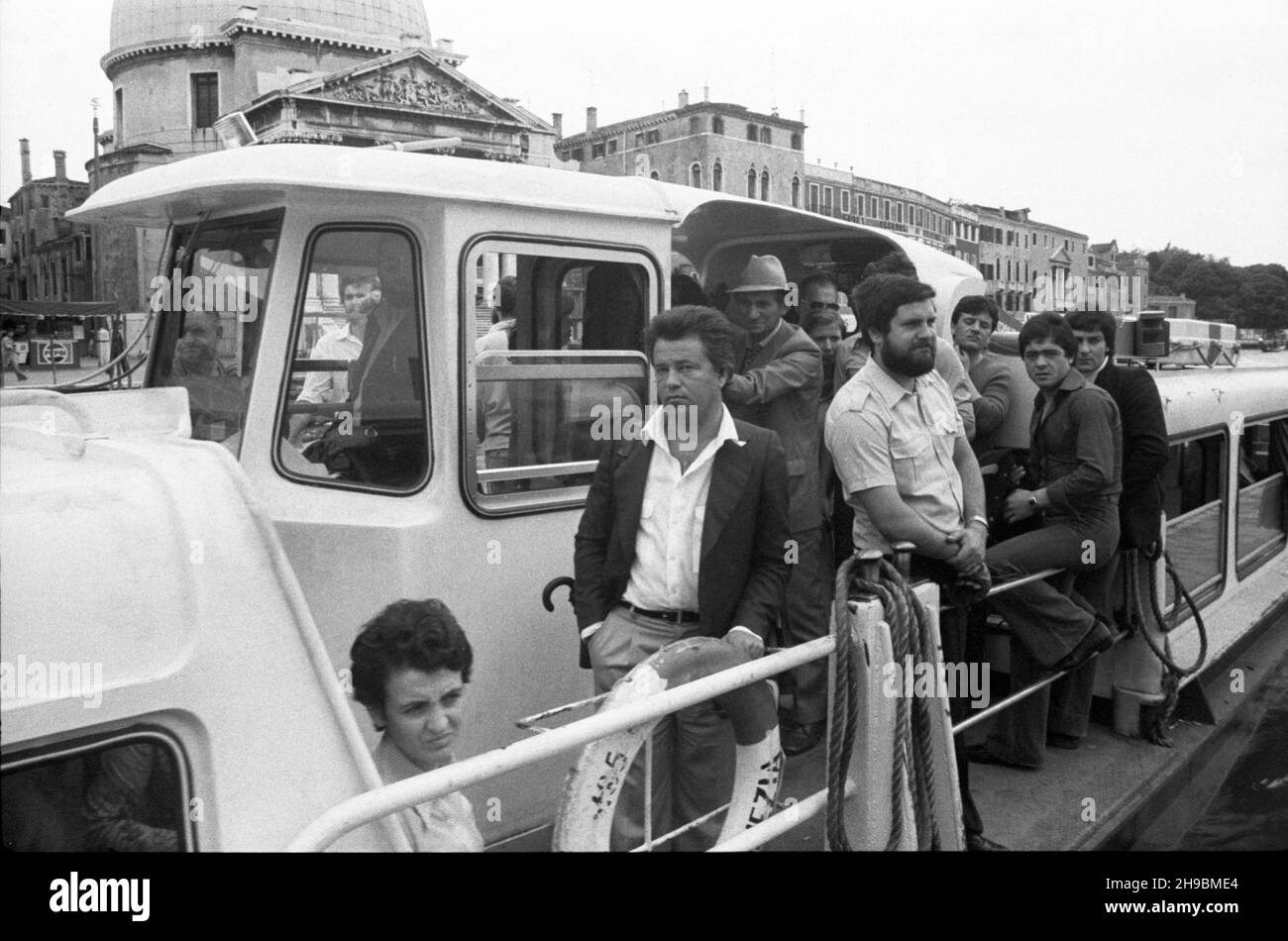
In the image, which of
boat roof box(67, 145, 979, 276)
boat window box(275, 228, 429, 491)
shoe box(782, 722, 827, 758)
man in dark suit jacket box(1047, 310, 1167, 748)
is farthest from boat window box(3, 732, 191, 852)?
man in dark suit jacket box(1047, 310, 1167, 748)

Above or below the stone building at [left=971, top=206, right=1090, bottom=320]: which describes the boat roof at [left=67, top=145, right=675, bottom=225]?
below

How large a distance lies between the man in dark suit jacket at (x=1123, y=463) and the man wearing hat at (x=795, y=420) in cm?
112

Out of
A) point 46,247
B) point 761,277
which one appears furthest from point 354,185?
point 46,247

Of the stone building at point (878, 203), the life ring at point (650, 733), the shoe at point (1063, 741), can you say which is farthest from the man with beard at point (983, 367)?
the stone building at point (878, 203)

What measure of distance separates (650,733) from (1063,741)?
3.04 metres

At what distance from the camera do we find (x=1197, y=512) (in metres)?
6.36

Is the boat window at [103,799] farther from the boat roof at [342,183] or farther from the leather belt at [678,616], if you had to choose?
the boat roof at [342,183]

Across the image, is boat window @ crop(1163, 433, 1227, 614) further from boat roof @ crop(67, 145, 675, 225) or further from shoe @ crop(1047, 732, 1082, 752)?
boat roof @ crop(67, 145, 675, 225)

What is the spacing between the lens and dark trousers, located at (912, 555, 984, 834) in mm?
3758

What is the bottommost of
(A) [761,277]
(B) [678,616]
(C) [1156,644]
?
(C) [1156,644]

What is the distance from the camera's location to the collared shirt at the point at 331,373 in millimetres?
3752

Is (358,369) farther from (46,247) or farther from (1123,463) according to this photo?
(46,247)

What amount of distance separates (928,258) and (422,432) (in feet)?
11.2

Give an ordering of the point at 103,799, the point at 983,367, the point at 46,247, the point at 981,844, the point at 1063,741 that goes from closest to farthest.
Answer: the point at 103,799, the point at 981,844, the point at 1063,741, the point at 983,367, the point at 46,247
